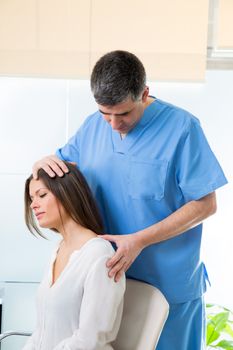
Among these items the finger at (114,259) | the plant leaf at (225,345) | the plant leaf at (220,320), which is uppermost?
the finger at (114,259)

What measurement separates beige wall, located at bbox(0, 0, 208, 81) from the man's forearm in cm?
129

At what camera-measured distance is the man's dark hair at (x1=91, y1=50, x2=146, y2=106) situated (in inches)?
72.8

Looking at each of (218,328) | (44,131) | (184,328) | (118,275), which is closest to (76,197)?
(118,275)

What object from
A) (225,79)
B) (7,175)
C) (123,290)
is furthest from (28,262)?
(123,290)

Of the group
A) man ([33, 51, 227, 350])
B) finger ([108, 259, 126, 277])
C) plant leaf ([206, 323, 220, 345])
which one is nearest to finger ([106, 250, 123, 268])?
finger ([108, 259, 126, 277])

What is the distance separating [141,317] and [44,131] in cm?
159

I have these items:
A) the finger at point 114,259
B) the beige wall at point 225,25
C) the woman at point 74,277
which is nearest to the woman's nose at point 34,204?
the woman at point 74,277

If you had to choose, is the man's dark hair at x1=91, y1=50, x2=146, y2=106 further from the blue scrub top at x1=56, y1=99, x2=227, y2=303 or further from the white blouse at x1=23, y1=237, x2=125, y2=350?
the white blouse at x1=23, y1=237, x2=125, y2=350

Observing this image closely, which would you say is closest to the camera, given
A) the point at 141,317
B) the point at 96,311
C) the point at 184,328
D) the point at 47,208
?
the point at 96,311

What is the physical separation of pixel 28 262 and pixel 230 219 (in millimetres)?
1040

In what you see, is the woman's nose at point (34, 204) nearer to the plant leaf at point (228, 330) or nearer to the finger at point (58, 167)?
the finger at point (58, 167)

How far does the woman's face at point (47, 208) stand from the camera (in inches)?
79.0

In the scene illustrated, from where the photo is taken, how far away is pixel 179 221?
1.97 m

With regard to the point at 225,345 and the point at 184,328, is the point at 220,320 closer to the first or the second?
the point at 225,345
